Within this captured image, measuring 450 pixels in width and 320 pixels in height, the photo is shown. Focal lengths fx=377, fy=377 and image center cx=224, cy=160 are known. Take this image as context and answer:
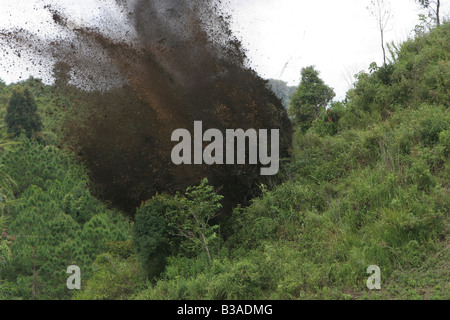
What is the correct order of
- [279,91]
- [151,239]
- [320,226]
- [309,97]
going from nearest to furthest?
1. [320,226]
2. [151,239]
3. [279,91]
4. [309,97]

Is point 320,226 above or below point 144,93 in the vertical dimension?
below

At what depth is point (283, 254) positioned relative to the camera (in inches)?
342

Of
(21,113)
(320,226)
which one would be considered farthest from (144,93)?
(21,113)

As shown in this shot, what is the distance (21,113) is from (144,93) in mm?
12953

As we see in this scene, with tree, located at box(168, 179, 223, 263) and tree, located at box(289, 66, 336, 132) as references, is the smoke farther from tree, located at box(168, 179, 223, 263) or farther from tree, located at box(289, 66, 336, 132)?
tree, located at box(289, 66, 336, 132)

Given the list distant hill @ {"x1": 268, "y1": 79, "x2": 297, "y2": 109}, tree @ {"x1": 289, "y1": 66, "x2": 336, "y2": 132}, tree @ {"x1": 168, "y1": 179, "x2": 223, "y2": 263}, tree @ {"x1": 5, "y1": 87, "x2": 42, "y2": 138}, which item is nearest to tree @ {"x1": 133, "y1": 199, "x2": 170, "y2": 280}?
tree @ {"x1": 168, "y1": 179, "x2": 223, "y2": 263}

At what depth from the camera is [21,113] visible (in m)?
20.2

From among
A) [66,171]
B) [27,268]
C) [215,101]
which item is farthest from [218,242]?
[66,171]

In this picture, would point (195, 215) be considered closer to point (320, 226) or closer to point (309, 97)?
point (320, 226)

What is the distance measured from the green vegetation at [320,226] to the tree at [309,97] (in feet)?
1.17

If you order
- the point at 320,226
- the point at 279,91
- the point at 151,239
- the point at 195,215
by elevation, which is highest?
the point at 279,91

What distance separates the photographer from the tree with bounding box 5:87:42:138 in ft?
65.8

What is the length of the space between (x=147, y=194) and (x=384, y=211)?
635 centimetres
